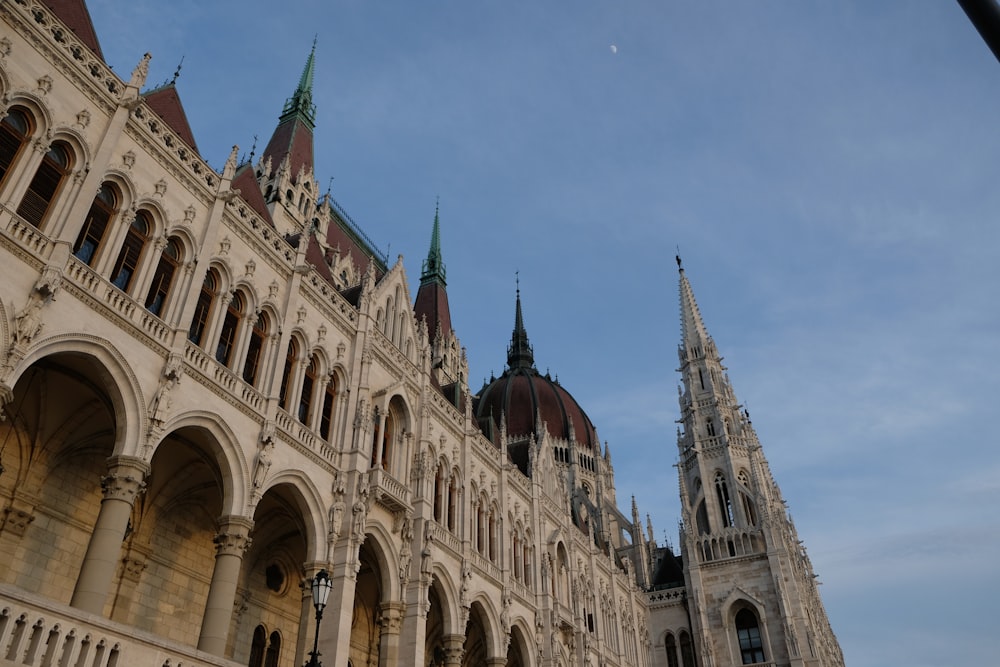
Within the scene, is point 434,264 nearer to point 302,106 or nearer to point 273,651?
point 302,106

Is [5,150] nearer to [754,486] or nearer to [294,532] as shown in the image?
[294,532]

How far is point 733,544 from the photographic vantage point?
150 feet

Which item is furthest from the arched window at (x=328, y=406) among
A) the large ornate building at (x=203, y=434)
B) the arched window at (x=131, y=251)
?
the arched window at (x=131, y=251)

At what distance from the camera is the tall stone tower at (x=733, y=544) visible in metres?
42.1

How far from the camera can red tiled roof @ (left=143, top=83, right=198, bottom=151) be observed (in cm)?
1883

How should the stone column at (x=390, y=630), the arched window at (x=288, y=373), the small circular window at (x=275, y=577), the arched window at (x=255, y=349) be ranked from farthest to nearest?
the small circular window at (x=275, y=577), the stone column at (x=390, y=630), the arched window at (x=288, y=373), the arched window at (x=255, y=349)

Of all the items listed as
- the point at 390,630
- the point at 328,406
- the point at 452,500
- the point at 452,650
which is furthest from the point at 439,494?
the point at 328,406

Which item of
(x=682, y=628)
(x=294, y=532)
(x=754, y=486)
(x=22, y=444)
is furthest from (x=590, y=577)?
(x=22, y=444)

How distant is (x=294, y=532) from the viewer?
2289 centimetres

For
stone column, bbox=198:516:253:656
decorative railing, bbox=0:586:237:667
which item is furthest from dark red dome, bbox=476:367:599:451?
decorative railing, bbox=0:586:237:667

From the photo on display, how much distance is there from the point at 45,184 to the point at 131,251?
7.11 ft

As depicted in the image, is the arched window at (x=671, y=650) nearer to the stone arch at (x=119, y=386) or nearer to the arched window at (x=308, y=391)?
the arched window at (x=308, y=391)

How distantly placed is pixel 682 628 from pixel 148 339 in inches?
1515

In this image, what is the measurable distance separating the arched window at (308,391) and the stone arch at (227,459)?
10.8 ft
